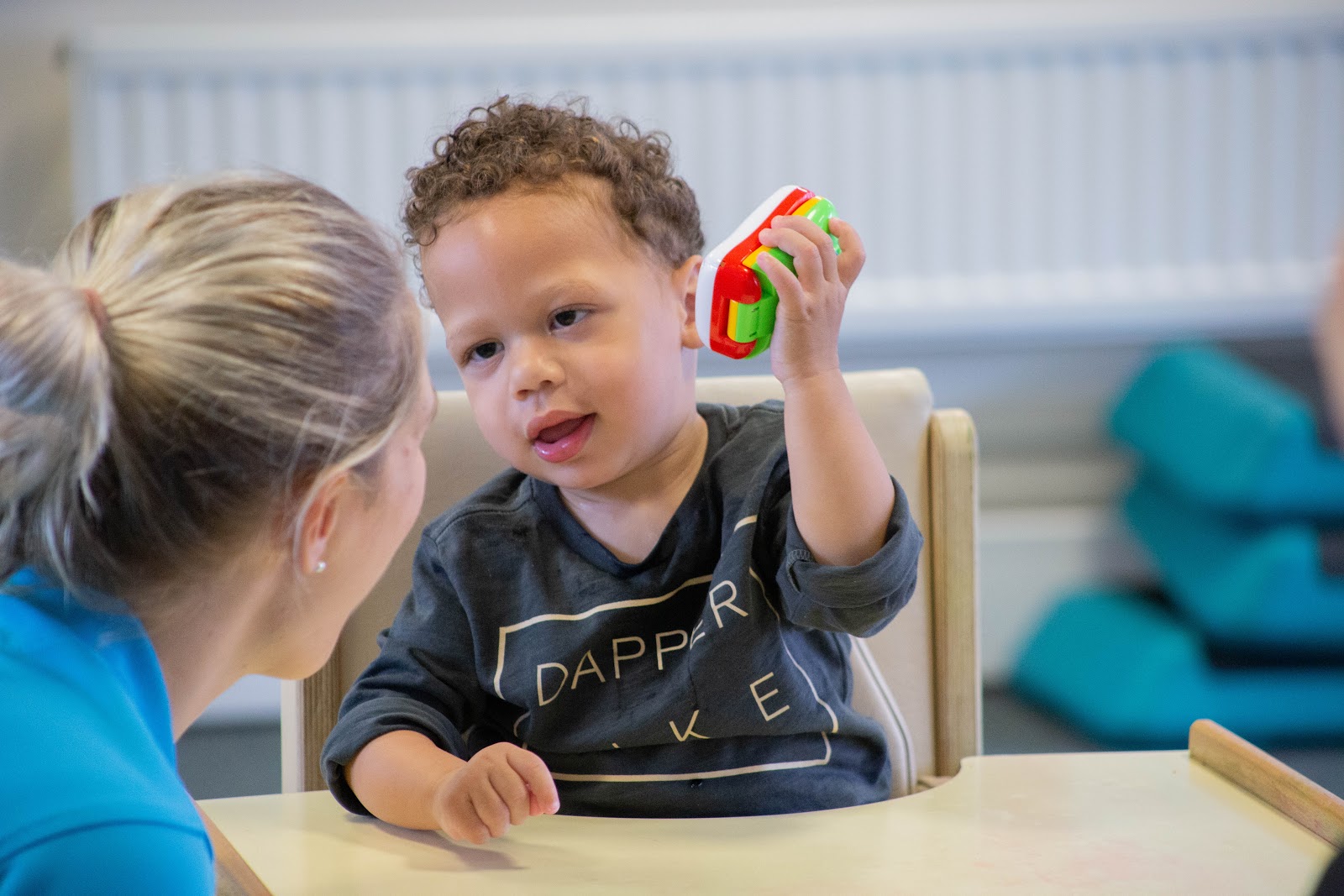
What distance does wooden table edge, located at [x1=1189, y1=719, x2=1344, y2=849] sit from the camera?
2.47 feet

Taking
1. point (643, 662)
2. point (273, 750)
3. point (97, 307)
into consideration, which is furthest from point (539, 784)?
point (273, 750)

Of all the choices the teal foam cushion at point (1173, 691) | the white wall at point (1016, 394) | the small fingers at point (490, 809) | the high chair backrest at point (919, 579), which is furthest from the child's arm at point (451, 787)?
the teal foam cushion at point (1173, 691)

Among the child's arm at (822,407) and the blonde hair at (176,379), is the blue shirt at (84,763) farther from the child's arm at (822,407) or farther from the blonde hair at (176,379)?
the child's arm at (822,407)

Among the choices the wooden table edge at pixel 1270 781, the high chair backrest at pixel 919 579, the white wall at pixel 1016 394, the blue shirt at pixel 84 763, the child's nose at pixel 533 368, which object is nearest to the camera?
the blue shirt at pixel 84 763

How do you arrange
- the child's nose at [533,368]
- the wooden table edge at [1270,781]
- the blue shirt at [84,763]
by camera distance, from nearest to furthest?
the blue shirt at [84,763]
the wooden table edge at [1270,781]
the child's nose at [533,368]

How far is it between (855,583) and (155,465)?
1.36ft

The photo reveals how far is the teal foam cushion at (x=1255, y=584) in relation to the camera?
204 centimetres

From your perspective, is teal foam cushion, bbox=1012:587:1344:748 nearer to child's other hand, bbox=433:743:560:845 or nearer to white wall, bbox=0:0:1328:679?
white wall, bbox=0:0:1328:679

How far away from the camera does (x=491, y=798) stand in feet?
2.57

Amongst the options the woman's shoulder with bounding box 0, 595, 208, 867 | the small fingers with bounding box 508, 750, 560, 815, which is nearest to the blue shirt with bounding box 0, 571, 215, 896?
the woman's shoulder with bounding box 0, 595, 208, 867

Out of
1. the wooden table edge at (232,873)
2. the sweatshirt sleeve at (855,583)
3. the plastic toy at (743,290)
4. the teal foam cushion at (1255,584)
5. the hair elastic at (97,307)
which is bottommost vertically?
the teal foam cushion at (1255,584)

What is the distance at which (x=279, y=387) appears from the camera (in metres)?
0.59

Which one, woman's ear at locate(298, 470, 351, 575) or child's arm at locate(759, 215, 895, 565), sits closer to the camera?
woman's ear at locate(298, 470, 351, 575)

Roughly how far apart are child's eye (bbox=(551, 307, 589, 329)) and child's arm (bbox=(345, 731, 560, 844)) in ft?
0.90
